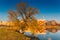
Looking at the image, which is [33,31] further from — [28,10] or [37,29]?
[28,10]

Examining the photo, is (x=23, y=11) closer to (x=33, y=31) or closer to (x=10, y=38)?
(x=33, y=31)

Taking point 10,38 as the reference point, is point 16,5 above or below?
above

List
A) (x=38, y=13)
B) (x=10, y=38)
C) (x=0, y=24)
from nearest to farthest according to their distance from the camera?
(x=10, y=38), (x=38, y=13), (x=0, y=24)

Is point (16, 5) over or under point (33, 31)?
over

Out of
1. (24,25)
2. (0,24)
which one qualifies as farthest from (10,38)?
(0,24)

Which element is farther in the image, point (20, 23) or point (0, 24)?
point (0, 24)

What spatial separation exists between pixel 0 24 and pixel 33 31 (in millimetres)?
5254

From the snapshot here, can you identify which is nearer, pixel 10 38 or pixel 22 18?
pixel 10 38

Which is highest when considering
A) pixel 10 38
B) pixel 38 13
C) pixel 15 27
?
pixel 38 13

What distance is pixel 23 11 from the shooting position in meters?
18.7

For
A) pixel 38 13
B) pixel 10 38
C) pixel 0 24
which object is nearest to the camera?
pixel 10 38

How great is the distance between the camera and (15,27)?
19484mm

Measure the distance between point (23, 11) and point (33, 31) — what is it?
7.79ft

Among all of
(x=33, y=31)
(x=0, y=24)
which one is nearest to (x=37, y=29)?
(x=33, y=31)
